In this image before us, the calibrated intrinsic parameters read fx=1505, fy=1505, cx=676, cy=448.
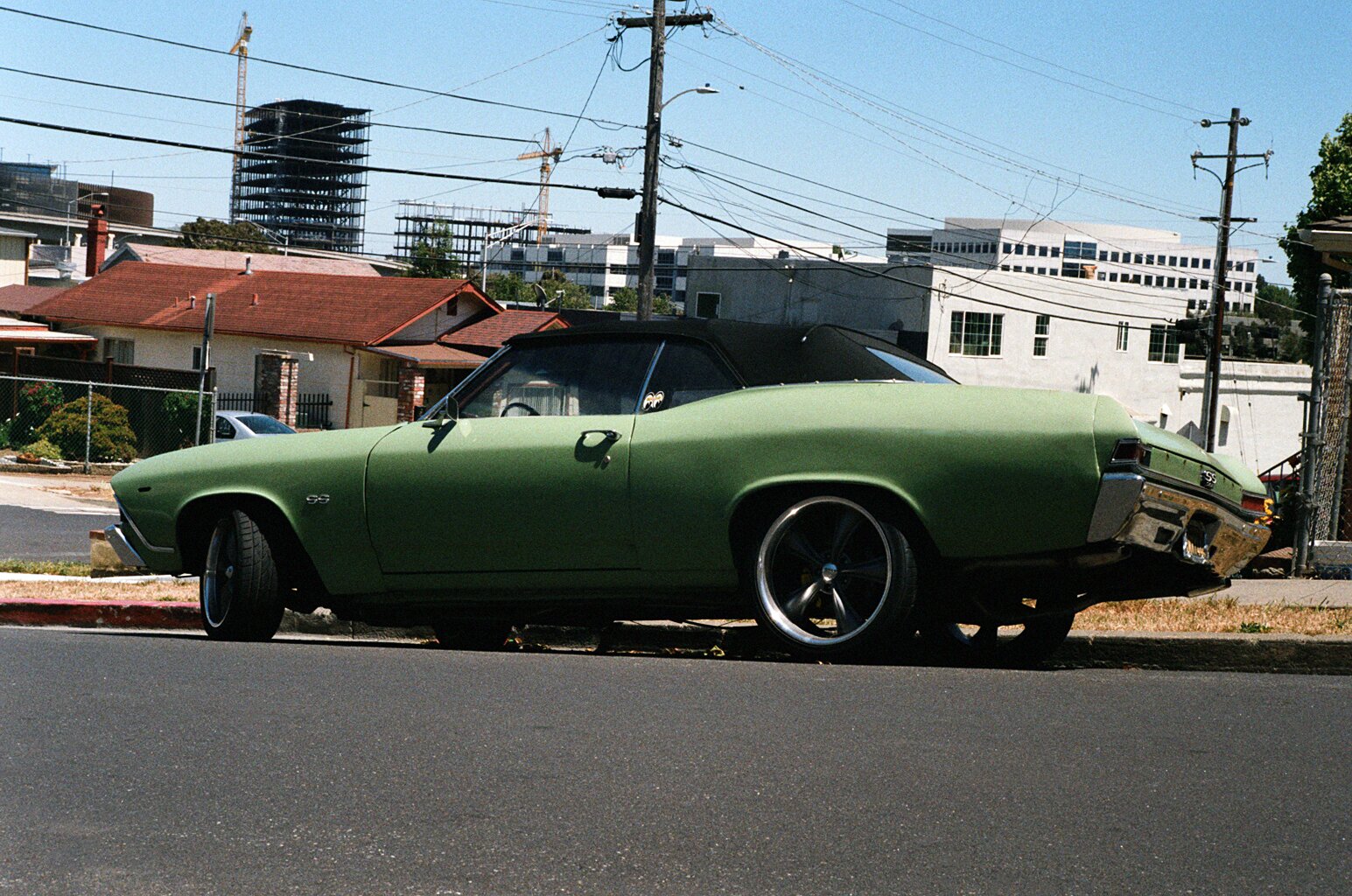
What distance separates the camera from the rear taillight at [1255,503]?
604 cm

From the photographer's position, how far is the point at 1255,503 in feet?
20.0

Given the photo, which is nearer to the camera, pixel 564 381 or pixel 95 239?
pixel 564 381

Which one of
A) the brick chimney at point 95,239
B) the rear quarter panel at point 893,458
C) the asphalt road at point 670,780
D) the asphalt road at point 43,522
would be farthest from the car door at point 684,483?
the brick chimney at point 95,239

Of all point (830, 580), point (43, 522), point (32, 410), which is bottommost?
point (43, 522)

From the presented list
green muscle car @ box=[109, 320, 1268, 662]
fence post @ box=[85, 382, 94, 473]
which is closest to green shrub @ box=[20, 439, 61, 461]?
fence post @ box=[85, 382, 94, 473]

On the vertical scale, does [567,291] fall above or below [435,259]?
above

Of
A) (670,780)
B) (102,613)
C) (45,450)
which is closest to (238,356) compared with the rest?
(45,450)

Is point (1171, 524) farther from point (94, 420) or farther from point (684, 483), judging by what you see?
point (94, 420)

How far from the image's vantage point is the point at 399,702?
17.1 ft

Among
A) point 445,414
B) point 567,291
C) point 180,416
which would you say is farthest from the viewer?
point 567,291

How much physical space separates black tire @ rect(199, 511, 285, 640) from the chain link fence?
2339 cm

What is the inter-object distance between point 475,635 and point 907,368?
103 inches

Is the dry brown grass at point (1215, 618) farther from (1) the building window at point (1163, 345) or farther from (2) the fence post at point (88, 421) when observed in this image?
(1) the building window at point (1163, 345)

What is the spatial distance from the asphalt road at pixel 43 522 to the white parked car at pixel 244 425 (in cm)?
377
